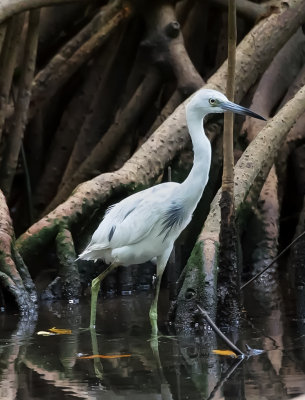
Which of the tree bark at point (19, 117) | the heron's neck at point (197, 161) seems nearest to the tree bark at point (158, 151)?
the heron's neck at point (197, 161)

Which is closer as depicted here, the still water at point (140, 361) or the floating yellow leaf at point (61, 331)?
the still water at point (140, 361)

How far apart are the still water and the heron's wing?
0.62 m

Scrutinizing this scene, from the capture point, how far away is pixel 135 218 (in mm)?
7289

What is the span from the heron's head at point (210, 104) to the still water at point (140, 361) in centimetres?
147

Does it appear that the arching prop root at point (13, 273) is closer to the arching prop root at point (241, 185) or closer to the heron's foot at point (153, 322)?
the heron's foot at point (153, 322)

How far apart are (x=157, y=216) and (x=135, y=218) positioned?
0.51 feet

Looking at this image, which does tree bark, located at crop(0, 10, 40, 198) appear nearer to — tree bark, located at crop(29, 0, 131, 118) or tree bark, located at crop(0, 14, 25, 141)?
tree bark, located at crop(0, 14, 25, 141)

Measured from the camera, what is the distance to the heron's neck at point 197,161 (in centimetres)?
711

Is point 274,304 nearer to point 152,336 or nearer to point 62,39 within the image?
point 152,336

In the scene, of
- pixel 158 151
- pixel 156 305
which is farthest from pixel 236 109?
pixel 158 151

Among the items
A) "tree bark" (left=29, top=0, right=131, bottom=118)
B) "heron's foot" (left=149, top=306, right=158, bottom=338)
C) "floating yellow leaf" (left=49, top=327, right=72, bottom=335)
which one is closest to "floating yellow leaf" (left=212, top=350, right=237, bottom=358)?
"heron's foot" (left=149, top=306, right=158, bottom=338)

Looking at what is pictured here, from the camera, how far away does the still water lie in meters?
5.36

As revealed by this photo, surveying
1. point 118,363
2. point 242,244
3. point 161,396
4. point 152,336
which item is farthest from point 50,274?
point 161,396

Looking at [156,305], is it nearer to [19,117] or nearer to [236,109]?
[236,109]
